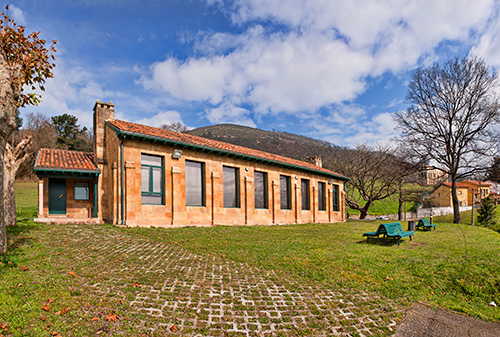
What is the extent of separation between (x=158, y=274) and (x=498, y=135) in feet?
101

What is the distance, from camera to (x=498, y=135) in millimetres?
24766

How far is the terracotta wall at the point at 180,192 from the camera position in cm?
1402

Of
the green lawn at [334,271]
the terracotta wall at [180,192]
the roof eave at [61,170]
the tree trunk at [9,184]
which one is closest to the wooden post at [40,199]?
the roof eave at [61,170]

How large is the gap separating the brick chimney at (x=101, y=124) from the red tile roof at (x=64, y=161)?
2.30 ft

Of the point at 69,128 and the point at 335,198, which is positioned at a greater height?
the point at 69,128

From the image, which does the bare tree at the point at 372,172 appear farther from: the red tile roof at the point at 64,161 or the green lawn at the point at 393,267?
the red tile roof at the point at 64,161

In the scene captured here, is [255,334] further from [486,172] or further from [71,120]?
[71,120]

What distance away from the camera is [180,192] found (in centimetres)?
1561

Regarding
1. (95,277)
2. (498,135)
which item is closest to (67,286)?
(95,277)

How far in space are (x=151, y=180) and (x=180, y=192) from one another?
1.71 meters

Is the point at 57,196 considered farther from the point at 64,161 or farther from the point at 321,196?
the point at 321,196

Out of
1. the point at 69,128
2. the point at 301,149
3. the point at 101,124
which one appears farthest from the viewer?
the point at 301,149

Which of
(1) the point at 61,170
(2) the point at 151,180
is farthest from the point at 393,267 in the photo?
(1) the point at 61,170

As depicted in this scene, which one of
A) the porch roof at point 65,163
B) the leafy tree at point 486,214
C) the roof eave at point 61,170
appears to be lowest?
the leafy tree at point 486,214
